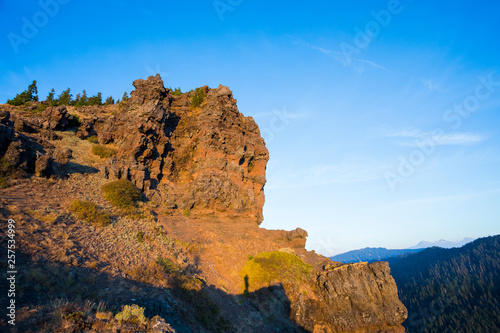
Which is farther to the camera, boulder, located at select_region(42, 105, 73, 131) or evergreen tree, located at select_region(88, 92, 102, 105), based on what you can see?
evergreen tree, located at select_region(88, 92, 102, 105)

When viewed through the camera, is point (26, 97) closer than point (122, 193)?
No

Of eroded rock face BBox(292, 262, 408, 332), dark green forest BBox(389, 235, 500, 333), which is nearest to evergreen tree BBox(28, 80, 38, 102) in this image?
eroded rock face BBox(292, 262, 408, 332)

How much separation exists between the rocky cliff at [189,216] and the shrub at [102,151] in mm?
955

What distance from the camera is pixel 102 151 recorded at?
1280 inches

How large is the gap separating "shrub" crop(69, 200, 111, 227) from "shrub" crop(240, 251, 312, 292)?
13.3 m

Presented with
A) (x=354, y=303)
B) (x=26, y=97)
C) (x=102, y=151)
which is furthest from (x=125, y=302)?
(x=26, y=97)

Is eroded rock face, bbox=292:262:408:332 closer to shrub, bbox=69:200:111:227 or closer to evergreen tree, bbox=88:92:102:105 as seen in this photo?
shrub, bbox=69:200:111:227

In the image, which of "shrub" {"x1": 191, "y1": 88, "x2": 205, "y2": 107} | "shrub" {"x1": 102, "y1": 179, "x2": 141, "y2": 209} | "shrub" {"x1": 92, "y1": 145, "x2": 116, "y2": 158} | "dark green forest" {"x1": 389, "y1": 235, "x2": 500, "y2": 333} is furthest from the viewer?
"dark green forest" {"x1": 389, "y1": 235, "x2": 500, "y2": 333}

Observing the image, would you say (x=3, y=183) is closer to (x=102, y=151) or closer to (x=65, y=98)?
(x=102, y=151)

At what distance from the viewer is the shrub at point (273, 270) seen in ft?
74.8

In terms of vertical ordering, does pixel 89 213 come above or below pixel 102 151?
below

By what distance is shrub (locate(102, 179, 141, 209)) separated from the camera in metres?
23.5

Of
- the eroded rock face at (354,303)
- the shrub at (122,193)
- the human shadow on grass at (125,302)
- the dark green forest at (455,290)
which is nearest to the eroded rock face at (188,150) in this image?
the shrub at (122,193)

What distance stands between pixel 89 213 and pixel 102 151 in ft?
52.3
